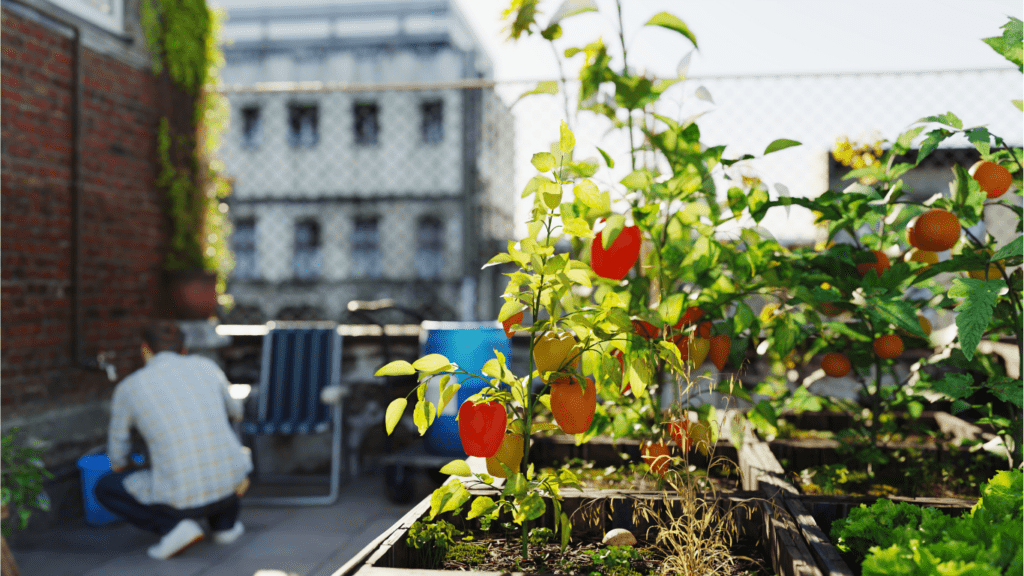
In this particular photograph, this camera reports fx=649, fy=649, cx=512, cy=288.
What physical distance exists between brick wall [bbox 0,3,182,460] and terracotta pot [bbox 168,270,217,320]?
0.10 m

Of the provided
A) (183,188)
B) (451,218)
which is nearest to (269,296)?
(451,218)

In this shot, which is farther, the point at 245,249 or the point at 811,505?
the point at 245,249

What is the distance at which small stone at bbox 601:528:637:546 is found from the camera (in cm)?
115

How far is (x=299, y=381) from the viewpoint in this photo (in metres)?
3.74

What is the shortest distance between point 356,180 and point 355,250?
1.81 metres

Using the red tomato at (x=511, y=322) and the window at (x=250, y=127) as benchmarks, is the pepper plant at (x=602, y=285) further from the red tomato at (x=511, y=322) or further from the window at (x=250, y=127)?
the window at (x=250, y=127)

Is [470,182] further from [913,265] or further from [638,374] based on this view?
[638,374]

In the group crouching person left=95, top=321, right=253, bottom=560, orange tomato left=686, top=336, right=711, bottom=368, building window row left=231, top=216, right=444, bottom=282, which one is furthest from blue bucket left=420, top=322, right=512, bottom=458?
building window row left=231, top=216, right=444, bottom=282

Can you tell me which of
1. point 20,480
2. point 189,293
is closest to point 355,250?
point 189,293

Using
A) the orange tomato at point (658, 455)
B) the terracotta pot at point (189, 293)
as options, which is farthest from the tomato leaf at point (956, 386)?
the terracotta pot at point (189, 293)

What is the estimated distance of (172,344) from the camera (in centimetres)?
287

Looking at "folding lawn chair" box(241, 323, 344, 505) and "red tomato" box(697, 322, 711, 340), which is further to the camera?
"folding lawn chair" box(241, 323, 344, 505)

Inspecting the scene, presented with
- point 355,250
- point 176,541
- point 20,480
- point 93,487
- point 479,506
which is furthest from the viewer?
point 355,250

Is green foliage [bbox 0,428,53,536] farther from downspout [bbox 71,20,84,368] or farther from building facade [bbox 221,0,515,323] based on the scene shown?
building facade [bbox 221,0,515,323]
